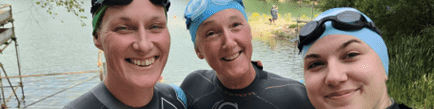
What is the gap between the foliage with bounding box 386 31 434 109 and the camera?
713 centimetres

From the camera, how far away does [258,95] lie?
11.1 ft

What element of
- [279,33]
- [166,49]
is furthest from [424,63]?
[279,33]

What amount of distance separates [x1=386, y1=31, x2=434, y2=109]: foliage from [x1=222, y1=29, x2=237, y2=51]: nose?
5703 mm

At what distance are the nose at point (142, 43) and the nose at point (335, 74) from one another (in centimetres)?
140

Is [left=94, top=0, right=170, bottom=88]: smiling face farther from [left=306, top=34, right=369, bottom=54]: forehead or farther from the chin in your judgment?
[left=306, top=34, right=369, bottom=54]: forehead

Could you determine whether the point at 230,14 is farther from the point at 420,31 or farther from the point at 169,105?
the point at 420,31

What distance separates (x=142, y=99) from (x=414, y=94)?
277 inches

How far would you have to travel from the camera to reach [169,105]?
308cm

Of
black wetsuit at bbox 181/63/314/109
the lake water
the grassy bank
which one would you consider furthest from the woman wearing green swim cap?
the grassy bank

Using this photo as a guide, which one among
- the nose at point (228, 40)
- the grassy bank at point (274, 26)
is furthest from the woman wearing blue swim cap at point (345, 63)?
the grassy bank at point (274, 26)

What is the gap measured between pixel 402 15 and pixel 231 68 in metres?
9.91

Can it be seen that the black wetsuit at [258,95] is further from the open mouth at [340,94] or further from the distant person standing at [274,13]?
the distant person standing at [274,13]

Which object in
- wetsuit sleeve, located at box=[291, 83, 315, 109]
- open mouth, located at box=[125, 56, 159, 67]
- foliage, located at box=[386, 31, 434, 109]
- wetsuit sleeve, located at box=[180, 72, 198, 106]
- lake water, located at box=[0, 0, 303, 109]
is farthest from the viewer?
lake water, located at box=[0, 0, 303, 109]

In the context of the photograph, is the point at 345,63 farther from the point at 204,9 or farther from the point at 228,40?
the point at 204,9
